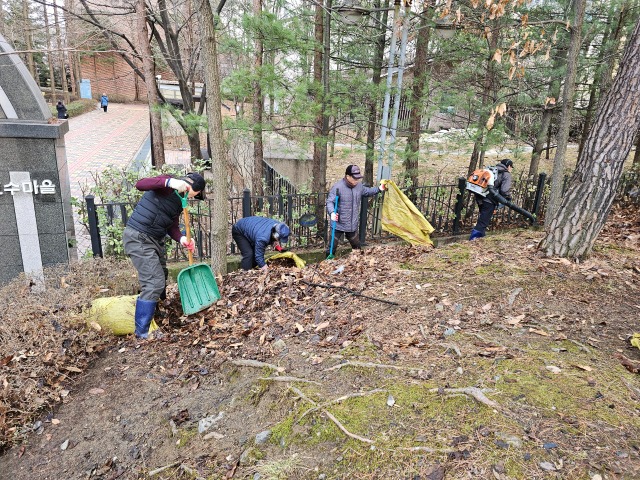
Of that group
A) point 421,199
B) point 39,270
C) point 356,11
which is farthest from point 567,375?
point 39,270

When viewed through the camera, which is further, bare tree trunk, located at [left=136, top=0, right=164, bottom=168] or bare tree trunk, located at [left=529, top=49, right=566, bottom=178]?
bare tree trunk, located at [left=136, top=0, right=164, bottom=168]

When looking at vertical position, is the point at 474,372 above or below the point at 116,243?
above

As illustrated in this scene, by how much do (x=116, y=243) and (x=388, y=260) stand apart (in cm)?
399

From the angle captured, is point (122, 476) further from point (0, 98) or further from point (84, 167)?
point (84, 167)

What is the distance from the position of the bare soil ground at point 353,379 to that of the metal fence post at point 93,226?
1.32 metres

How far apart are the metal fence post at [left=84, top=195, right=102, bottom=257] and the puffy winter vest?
2.09 m

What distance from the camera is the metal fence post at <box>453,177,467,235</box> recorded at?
7.74m

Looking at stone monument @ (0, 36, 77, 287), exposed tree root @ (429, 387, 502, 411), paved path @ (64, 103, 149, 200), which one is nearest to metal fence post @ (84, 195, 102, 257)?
stone monument @ (0, 36, 77, 287)

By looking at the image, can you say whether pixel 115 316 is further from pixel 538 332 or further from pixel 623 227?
pixel 623 227

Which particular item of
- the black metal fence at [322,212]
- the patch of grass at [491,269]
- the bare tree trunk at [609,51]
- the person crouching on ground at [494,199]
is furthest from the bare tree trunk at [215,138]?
the bare tree trunk at [609,51]

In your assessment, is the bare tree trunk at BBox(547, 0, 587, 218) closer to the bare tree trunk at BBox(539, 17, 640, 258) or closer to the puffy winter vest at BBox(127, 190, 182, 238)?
the bare tree trunk at BBox(539, 17, 640, 258)

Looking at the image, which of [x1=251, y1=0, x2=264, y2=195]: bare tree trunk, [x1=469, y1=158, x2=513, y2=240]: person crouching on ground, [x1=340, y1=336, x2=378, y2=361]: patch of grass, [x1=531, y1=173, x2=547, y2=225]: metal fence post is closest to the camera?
[x1=340, y1=336, x2=378, y2=361]: patch of grass

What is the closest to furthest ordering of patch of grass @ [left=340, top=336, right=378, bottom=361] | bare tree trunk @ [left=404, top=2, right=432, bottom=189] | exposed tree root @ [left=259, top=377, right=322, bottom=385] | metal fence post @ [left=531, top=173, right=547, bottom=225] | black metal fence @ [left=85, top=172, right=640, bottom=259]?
exposed tree root @ [left=259, top=377, right=322, bottom=385] → patch of grass @ [left=340, top=336, right=378, bottom=361] → black metal fence @ [left=85, top=172, right=640, bottom=259] → bare tree trunk @ [left=404, top=2, right=432, bottom=189] → metal fence post @ [left=531, top=173, right=547, bottom=225]

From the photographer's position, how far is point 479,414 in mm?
2447
